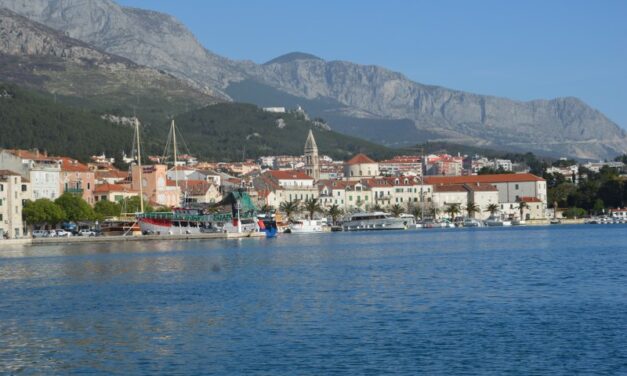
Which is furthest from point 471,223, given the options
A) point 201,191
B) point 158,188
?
point 158,188

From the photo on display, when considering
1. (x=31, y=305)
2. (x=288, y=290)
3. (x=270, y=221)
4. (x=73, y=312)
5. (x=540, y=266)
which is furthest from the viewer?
(x=270, y=221)

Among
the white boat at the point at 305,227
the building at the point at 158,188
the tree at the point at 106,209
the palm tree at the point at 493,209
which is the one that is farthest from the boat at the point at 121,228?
the palm tree at the point at 493,209

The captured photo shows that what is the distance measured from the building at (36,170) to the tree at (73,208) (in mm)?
3445

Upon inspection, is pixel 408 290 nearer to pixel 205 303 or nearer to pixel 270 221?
pixel 205 303

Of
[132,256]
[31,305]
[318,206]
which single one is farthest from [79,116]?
[31,305]

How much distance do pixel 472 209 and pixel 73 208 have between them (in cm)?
7784

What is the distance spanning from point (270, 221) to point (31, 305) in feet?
256

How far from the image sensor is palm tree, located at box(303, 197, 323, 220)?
15494cm

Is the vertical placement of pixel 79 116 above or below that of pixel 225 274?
above

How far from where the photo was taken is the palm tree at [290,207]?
15175 centimetres

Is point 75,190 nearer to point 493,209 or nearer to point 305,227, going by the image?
point 305,227

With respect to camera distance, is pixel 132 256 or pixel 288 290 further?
pixel 132 256

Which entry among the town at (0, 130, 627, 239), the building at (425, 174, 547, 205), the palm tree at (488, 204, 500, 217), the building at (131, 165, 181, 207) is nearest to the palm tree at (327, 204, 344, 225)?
the town at (0, 130, 627, 239)

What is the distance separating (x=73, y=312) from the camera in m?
37.8
